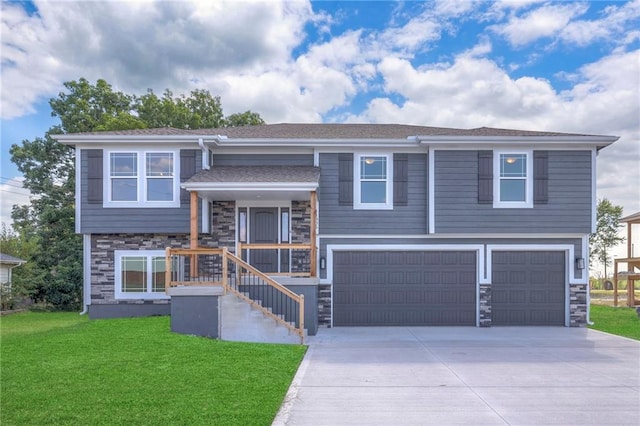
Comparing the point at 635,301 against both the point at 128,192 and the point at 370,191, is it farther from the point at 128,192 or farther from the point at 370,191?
the point at 128,192

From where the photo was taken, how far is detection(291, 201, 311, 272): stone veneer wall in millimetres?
11898

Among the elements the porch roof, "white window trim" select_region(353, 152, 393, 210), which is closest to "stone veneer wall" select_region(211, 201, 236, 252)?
the porch roof

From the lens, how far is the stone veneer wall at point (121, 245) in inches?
471

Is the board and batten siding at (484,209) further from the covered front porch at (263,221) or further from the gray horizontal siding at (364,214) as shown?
the covered front porch at (263,221)

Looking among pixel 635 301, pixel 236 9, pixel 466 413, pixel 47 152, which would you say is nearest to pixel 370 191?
pixel 236 9

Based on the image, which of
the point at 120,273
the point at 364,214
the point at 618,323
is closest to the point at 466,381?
the point at 364,214

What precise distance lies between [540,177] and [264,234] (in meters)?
7.68

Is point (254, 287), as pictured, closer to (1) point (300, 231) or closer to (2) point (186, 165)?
(1) point (300, 231)

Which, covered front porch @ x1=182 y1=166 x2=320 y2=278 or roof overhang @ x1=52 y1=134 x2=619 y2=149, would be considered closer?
roof overhang @ x1=52 y1=134 x2=619 y2=149

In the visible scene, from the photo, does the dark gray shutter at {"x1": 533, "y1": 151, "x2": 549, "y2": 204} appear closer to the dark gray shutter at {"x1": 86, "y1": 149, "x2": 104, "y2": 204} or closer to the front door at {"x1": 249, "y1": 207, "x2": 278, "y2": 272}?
the front door at {"x1": 249, "y1": 207, "x2": 278, "y2": 272}

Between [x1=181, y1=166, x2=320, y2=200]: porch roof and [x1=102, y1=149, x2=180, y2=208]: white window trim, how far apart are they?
29.4 inches

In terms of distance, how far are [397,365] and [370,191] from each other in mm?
5555

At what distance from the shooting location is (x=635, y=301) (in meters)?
18.8

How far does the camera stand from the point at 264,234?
39.4ft
